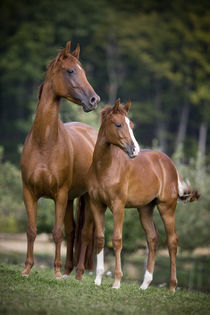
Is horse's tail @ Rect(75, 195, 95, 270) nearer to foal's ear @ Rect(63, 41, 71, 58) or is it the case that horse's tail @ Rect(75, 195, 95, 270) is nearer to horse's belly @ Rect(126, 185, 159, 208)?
horse's belly @ Rect(126, 185, 159, 208)

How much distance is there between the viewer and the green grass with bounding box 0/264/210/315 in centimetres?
627

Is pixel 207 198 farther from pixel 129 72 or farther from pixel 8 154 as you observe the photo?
pixel 129 72

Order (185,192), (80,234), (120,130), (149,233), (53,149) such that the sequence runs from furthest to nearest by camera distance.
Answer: (80,234) < (185,192) < (149,233) < (53,149) < (120,130)

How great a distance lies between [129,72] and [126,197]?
4477cm

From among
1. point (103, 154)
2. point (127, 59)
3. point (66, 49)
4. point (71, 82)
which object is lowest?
point (103, 154)

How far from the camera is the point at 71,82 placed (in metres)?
8.18

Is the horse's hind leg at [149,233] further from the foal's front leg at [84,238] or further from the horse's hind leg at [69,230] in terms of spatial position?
the horse's hind leg at [69,230]

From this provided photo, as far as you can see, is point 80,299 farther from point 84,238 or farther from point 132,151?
point 84,238

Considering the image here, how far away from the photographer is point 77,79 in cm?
817

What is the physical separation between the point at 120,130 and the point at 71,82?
3.72 ft

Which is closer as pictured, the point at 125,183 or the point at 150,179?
the point at 125,183

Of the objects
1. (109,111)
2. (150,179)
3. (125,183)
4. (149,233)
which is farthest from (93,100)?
(149,233)

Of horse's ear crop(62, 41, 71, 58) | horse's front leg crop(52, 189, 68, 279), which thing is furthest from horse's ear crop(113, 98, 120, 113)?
horse's front leg crop(52, 189, 68, 279)

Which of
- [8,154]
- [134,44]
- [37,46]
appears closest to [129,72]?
[134,44]
